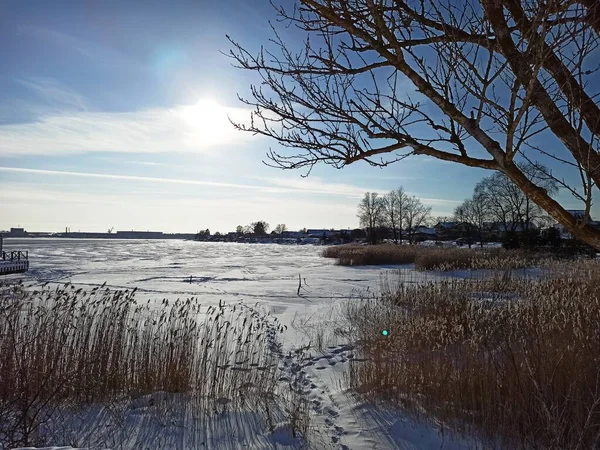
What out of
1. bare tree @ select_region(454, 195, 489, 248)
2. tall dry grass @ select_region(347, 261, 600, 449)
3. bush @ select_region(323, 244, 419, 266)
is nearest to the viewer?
tall dry grass @ select_region(347, 261, 600, 449)

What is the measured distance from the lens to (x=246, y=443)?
3.57 metres

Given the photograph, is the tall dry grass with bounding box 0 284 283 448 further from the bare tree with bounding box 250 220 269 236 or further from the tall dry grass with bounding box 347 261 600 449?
the bare tree with bounding box 250 220 269 236

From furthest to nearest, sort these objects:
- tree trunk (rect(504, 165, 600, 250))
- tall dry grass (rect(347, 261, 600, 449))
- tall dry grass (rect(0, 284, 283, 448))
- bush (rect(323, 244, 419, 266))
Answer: bush (rect(323, 244, 419, 266)) → tall dry grass (rect(0, 284, 283, 448)) → tall dry grass (rect(347, 261, 600, 449)) → tree trunk (rect(504, 165, 600, 250))

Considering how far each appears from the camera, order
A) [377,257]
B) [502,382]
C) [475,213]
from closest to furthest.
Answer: [502,382] → [377,257] → [475,213]

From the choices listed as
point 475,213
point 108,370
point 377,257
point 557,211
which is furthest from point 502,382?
point 475,213

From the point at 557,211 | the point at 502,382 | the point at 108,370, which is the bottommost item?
the point at 108,370

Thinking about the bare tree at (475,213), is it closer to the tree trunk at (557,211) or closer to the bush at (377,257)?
the bush at (377,257)

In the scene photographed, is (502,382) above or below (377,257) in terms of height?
below

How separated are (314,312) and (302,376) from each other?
15.3ft

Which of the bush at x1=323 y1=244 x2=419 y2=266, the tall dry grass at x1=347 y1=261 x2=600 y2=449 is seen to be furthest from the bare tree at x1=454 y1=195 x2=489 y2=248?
the tall dry grass at x1=347 y1=261 x2=600 y2=449

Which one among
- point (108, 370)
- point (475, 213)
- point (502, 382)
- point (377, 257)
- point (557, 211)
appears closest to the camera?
point (557, 211)

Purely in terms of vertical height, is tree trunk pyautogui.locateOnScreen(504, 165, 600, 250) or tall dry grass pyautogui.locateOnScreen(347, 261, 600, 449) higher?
tree trunk pyautogui.locateOnScreen(504, 165, 600, 250)

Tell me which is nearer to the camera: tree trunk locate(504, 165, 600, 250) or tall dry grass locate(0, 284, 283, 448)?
tree trunk locate(504, 165, 600, 250)

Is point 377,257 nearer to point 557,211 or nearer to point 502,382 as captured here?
point 502,382
